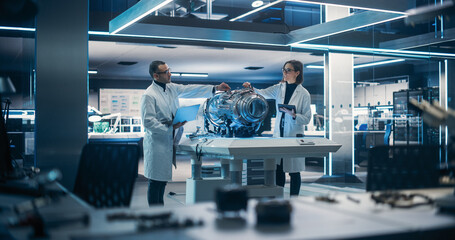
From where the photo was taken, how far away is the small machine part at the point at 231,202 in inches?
57.7

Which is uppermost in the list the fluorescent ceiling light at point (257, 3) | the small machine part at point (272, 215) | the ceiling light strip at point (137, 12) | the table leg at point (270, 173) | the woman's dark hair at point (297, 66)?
the fluorescent ceiling light at point (257, 3)

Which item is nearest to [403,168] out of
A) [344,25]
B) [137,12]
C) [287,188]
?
[137,12]

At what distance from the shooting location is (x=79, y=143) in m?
3.51

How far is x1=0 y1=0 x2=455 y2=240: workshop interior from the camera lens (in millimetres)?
1397

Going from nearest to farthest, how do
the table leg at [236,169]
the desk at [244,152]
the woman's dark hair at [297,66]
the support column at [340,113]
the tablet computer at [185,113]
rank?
the desk at [244,152]
the table leg at [236,169]
the tablet computer at [185,113]
the woman's dark hair at [297,66]
the support column at [340,113]

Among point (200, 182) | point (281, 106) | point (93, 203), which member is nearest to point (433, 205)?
point (93, 203)

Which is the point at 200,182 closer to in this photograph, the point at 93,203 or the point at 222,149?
the point at 222,149

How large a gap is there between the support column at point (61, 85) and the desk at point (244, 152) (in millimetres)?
946

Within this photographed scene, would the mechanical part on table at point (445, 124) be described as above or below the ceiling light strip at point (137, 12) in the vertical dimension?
below

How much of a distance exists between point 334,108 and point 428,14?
232 inches

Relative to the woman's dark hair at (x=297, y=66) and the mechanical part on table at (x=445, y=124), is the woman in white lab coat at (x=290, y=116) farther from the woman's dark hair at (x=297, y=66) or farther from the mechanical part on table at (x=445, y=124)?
the mechanical part on table at (x=445, y=124)

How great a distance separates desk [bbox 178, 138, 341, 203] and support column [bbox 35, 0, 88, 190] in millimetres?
946

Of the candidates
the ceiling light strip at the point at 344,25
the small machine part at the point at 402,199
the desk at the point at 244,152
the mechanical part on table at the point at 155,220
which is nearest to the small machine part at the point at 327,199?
the small machine part at the point at 402,199

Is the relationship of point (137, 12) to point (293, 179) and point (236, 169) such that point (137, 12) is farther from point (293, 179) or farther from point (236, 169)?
point (293, 179)
